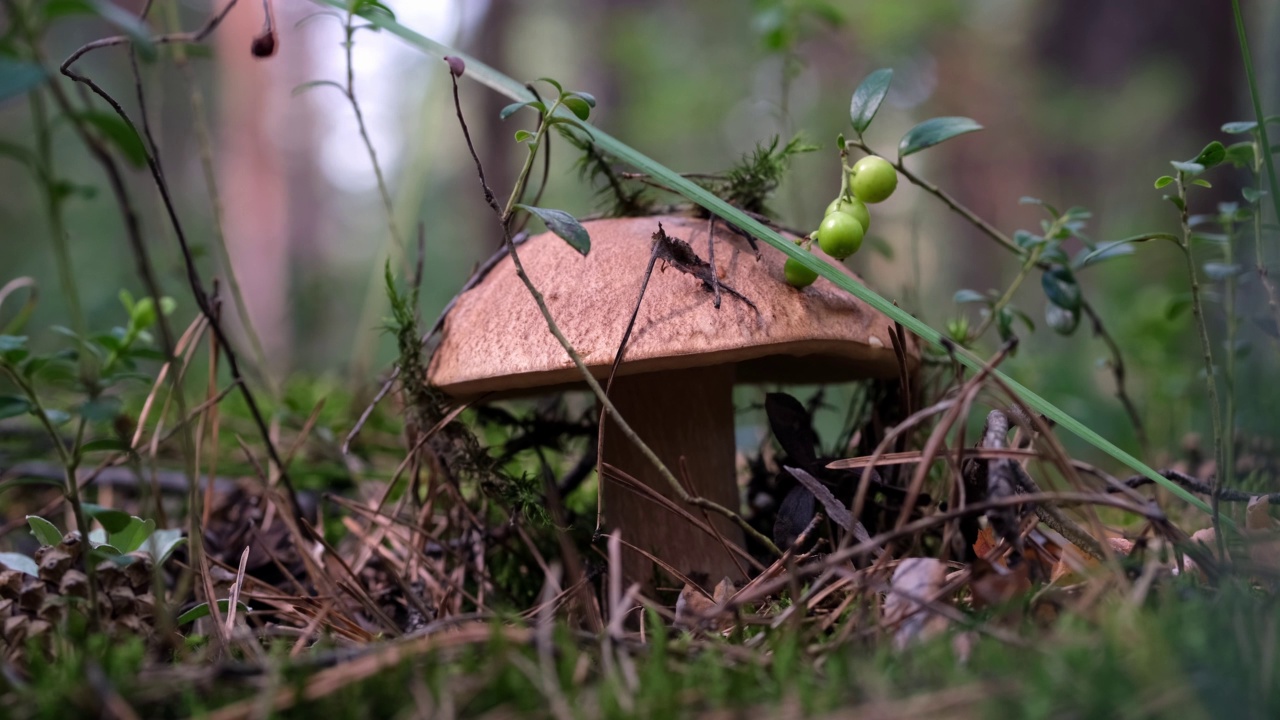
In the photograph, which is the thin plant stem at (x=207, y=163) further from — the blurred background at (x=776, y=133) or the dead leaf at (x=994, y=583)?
the dead leaf at (x=994, y=583)

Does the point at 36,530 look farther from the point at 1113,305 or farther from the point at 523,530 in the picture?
the point at 1113,305

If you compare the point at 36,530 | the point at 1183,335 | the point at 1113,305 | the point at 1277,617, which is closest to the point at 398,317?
the point at 36,530

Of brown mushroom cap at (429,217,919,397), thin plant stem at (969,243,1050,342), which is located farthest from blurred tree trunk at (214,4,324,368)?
thin plant stem at (969,243,1050,342)

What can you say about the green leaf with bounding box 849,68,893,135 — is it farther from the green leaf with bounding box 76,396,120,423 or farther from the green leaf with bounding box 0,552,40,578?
the green leaf with bounding box 0,552,40,578

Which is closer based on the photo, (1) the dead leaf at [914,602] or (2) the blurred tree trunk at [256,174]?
(1) the dead leaf at [914,602]

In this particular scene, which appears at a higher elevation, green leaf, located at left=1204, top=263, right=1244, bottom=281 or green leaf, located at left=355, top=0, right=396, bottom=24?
green leaf, located at left=355, top=0, right=396, bottom=24

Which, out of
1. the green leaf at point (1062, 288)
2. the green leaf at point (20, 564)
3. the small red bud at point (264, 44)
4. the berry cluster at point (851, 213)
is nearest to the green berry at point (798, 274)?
the berry cluster at point (851, 213)
